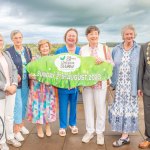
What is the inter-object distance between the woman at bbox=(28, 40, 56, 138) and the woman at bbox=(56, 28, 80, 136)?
20 centimetres

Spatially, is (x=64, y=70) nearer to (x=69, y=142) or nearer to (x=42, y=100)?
(x=42, y=100)

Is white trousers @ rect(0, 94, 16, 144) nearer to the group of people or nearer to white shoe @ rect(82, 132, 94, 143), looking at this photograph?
the group of people

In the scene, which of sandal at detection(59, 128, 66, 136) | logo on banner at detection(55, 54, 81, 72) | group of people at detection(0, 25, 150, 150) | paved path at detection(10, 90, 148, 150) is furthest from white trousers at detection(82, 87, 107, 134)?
sandal at detection(59, 128, 66, 136)

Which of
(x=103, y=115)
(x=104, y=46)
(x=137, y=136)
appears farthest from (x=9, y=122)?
(x=137, y=136)

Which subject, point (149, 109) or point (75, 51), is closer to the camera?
point (149, 109)

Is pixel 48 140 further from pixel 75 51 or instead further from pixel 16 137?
pixel 75 51

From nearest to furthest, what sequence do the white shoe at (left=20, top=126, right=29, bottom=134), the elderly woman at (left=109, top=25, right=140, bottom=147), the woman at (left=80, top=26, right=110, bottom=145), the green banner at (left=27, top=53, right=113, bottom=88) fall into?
the elderly woman at (left=109, top=25, right=140, bottom=147) → the woman at (left=80, top=26, right=110, bottom=145) → the green banner at (left=27, top=53, right=113, bottom=88) → the white shoe at (left=20, top=126, right=29, bottom=134)

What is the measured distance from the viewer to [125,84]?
16.4ft

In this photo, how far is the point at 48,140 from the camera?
5.53 metres

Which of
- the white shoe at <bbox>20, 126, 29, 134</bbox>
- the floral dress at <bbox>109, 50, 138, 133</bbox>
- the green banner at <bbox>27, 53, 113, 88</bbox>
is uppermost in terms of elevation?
the green banner at <bbox>27, 53, 113, 88</bbox>

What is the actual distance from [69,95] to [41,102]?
0.55m

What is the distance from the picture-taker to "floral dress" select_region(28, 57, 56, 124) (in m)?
5.36

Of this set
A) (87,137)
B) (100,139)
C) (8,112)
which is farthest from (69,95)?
(8,112)

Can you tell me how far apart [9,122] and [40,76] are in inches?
35.8
